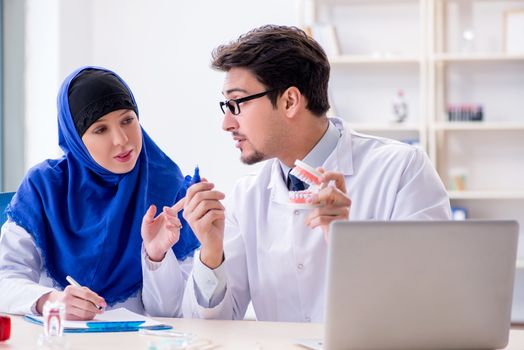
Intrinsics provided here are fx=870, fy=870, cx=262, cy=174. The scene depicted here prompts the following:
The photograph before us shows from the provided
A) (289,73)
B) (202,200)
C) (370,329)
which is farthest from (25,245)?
(370,329)

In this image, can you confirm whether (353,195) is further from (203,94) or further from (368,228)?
(203,94)

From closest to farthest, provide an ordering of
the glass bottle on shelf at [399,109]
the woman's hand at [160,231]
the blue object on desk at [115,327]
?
the blue object on desk at [115,327]
the woman's hand at [160,231]
the glass bottle on shelf at [399,109]

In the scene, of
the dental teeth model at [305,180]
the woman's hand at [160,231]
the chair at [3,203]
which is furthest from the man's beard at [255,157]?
the chair at [3,203]

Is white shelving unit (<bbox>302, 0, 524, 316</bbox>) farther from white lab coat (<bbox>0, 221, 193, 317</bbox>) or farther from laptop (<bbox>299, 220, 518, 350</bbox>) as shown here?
laptop (<bbox>299, 220, 518, 350</bbox>)

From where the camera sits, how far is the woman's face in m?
2.53

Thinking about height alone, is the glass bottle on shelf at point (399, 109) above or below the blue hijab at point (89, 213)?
above

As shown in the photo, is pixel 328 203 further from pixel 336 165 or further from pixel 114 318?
pixel 114 318

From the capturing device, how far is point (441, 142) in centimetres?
536

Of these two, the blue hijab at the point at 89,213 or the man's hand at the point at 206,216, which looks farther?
the blue hijab at the point at 89,213

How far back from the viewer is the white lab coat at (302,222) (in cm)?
232

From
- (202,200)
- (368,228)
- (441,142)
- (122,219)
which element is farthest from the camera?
(441,142)

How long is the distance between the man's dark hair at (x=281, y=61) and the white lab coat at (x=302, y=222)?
162 mm

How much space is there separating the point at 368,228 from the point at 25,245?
1.23m

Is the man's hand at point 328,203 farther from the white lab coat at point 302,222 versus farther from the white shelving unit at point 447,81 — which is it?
the white shelving unit at point 447,81
